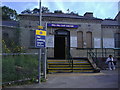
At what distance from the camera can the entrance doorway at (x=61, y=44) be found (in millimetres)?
17531

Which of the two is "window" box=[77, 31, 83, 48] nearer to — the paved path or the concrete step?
the concrete step

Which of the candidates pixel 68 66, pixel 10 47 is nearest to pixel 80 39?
pixel 68 66

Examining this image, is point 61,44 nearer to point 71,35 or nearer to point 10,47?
point 71,35

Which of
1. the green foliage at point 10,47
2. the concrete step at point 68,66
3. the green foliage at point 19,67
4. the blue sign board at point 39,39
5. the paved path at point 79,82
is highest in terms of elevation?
the blue sign board at point 39,39

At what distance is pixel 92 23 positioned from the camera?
1858cm

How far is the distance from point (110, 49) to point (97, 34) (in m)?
2.10

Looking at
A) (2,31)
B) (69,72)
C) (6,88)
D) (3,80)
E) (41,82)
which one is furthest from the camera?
(69,72)

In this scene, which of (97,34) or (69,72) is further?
(97,34)

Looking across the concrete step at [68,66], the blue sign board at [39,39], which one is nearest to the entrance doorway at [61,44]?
the concrete step at [68,66]

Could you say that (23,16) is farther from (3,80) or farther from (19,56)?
(3,80)

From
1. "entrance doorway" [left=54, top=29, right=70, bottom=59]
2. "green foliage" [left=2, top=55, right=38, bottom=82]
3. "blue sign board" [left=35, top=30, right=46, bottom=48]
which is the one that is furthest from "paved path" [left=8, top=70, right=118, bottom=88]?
"entrance doorway" [left=54, top=29, right=70, bottom=59]

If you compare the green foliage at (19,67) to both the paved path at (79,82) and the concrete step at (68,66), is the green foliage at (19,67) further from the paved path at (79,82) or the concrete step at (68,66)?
the concrete step at (68,66)

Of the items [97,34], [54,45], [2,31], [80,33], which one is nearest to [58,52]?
[54,45]

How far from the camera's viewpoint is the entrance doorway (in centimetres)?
1753
